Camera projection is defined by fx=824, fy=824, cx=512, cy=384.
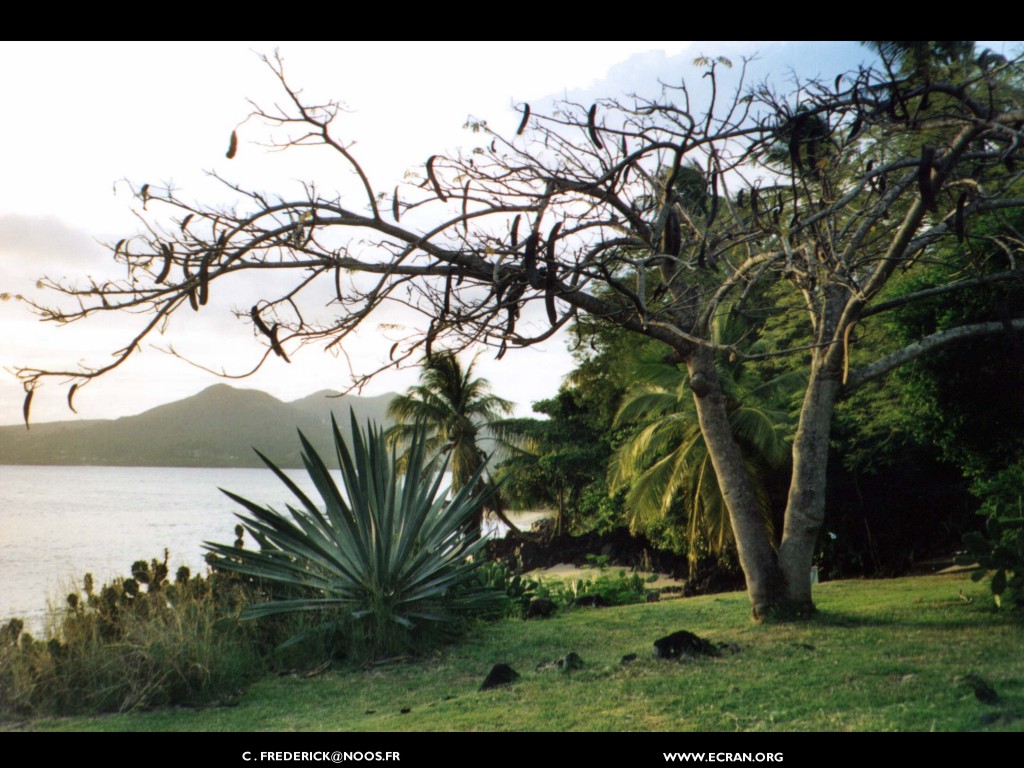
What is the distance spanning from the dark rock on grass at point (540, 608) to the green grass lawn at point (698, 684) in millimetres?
1326

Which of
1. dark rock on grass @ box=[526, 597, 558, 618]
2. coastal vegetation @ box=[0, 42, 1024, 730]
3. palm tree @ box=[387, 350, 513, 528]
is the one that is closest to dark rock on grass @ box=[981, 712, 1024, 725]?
coastal vegetation @ box=[0, 42, 1024, 730]

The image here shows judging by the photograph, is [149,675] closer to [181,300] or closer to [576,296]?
[181,300]

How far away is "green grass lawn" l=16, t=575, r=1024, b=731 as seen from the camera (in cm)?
487

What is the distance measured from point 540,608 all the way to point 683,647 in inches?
146

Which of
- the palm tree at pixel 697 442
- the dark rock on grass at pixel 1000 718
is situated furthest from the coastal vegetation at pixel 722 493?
the palm tree at pixel 697 442

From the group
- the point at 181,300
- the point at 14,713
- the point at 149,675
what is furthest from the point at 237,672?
the point at 181,300

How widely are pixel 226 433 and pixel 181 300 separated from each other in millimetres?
71643

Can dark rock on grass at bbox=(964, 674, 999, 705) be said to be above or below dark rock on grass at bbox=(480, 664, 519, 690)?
above

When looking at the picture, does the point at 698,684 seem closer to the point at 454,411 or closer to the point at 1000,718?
the point at 1000,718

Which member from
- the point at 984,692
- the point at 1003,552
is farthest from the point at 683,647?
the point at 1003,552

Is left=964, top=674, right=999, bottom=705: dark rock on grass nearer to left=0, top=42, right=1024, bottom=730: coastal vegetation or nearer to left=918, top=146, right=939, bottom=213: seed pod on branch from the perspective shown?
left=0, top=42, right=1024, bottom=730: coastal vegetation

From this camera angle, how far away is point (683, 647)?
6754 millimetres

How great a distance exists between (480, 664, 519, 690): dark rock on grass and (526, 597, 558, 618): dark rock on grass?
374cm
